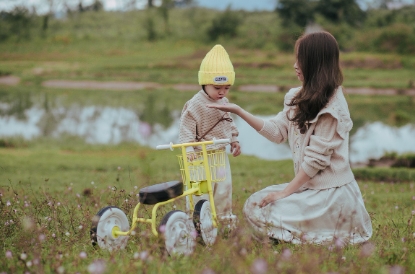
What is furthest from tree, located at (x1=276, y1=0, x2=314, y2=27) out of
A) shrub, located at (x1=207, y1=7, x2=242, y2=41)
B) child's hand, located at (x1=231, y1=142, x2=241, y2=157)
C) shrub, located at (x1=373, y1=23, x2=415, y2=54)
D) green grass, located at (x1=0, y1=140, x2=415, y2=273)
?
child's hand, located at (x1=231, y1=142, x2=241, y2=157)

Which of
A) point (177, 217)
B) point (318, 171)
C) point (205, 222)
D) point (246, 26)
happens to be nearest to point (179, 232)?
point (177, 217)

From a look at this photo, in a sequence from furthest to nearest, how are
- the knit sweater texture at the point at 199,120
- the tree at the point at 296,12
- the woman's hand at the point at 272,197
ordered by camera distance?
the tree at the point at 296,12 → the knit sweater texture at the point at 199,120 → the woman's hand at the point at 272,197

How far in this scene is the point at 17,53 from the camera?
1371 inches

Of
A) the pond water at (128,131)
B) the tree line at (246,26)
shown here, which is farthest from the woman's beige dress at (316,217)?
the tree line at (246,26)

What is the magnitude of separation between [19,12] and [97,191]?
123 feet

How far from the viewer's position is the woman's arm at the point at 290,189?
13.1 ft

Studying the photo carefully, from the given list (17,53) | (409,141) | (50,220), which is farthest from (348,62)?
(50,220)

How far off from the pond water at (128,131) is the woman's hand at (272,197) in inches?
298

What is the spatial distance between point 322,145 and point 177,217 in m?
1.08

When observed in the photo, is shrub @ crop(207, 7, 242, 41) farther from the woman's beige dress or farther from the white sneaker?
the woman's beige dress

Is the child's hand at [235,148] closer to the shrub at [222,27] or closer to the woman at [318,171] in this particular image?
the woman at [318,171]

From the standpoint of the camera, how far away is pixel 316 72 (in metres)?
4.02

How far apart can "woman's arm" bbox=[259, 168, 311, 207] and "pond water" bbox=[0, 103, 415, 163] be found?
7555 millimetres

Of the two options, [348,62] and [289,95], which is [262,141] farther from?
[348,62]
